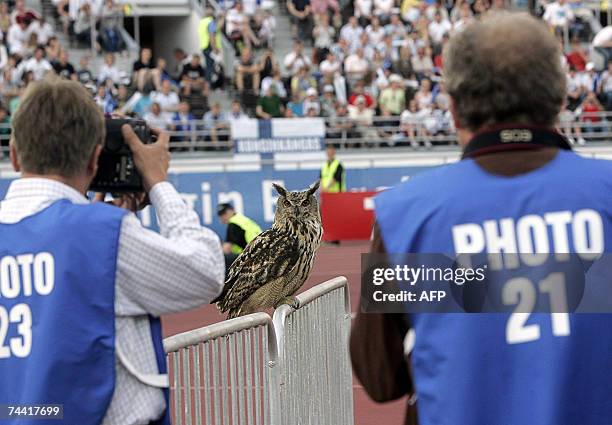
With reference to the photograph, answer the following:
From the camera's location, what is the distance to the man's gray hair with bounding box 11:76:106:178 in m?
3.03

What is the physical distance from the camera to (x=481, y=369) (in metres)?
2.66

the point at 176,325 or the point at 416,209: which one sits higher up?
the point at 176,325

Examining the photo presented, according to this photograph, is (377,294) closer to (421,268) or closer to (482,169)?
(421,268)

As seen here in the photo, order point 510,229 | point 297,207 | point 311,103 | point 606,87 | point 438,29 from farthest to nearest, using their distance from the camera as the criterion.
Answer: point 438,29
point 606,87
point 311,103
point 297,207
point 510,229

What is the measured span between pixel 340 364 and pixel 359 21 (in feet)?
72.1

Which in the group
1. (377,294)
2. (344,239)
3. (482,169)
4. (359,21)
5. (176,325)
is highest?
(359,21)

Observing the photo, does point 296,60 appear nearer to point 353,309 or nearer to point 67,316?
point 353,309

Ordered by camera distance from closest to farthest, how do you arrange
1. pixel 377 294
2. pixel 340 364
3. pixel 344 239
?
pixel 377 294, pixel 340 364, pixel 344 239

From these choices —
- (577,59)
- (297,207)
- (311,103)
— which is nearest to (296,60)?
(311,103)

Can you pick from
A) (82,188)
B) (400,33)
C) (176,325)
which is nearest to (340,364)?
(82,188)

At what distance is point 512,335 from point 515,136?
0.44 m

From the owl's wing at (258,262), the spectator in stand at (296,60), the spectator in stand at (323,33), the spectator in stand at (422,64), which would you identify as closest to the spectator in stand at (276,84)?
the spectator in stand at (296,60)

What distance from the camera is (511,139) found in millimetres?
2711

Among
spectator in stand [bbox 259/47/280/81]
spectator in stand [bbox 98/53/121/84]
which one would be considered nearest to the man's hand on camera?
spectator in stand [bbox 98/53/121/84]
